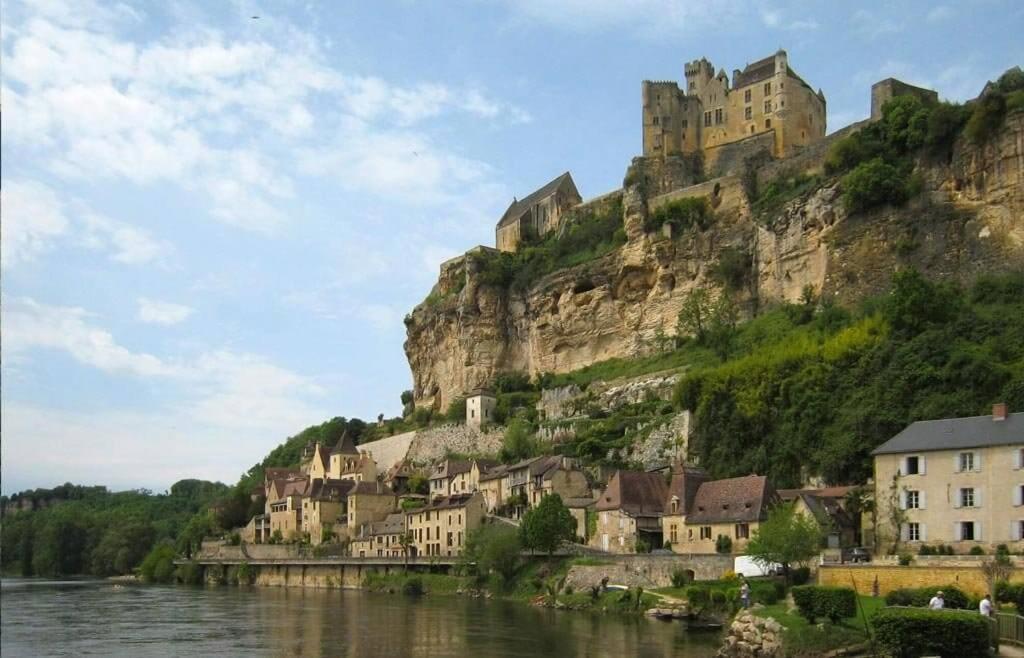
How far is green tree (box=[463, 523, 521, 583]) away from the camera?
206 feet

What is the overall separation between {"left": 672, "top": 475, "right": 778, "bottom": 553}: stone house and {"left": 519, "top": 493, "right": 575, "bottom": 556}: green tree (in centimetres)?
628

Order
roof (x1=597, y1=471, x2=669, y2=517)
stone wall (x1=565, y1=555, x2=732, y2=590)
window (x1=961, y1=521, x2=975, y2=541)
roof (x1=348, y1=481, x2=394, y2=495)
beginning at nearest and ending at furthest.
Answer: window (x1=961, y1=521, x2=975, y2=541)
stone wall (x1=565, y1=555, x2=732, y2=590)
roof (x1=597, y1=471, x2=669, y2=517)
roof (x1=348, y1=481, x2=394, y2=495)

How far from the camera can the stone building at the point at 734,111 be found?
100875mm

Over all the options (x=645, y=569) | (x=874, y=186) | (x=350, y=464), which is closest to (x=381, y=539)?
(x=350, y=464)

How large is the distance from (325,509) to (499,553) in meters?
35.1

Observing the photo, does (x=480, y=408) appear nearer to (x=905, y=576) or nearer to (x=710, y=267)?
(x=710, y=267)

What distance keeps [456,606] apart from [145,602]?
22.9 metres

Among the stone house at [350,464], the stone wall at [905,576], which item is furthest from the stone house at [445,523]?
the stone wall at [905,576]

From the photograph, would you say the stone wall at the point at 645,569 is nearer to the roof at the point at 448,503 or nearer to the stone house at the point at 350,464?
the roof at the point at 448,503

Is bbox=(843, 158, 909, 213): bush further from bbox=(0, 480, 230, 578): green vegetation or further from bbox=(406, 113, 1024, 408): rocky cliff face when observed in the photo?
bbox=(0, 480, 230, 578): green vegetation

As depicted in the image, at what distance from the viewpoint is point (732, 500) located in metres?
56.5

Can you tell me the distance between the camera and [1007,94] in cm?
7175

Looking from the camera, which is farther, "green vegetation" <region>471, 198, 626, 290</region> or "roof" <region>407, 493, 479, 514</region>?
"green vegetation" <region>471, 198, 626, 290</region>

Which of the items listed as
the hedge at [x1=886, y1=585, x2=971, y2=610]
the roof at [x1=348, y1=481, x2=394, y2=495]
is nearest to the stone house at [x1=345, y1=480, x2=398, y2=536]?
the roof at [x1=348, y1=481, x2=394, y2=495]
